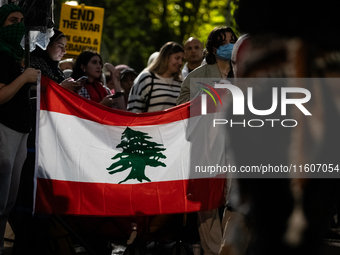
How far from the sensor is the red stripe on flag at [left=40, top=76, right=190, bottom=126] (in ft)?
18.2

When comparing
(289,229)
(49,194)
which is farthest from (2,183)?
(289,229)

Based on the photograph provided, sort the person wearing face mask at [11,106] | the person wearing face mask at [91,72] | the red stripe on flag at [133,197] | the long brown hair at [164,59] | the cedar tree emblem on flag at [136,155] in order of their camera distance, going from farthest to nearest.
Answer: the long brown hair at [164,59]
the person wearing face mask at [91,72]
the cedar tree emblem on flag at [136,155]
the red stripe on flag at [133,197]
the person wearing face mask at [11,106]

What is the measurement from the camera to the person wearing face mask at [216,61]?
615 cm

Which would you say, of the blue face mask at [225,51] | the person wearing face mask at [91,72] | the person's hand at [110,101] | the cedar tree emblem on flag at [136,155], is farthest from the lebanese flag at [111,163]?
the person wearing face mask at [91,72]

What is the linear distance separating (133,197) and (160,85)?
A: 1904 millimetres

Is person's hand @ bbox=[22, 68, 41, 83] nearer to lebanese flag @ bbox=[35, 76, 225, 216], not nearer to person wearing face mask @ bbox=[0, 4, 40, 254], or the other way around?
person wearing face mask @ bbox=[0, 4, 40, 254]

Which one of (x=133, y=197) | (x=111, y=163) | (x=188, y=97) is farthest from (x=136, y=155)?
(x=188, y=97)

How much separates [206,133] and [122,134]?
0.77 meters

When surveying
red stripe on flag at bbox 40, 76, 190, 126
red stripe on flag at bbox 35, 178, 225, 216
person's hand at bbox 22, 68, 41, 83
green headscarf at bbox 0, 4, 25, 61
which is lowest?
red stripe on flag at bbox 35, 178, 225, 216

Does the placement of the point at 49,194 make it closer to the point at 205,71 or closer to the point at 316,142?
the point at 205,71

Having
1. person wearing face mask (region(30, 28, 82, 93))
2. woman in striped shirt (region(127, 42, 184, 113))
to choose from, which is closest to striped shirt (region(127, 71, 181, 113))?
woman in striped shirt (region(127, 42, 184, 113))

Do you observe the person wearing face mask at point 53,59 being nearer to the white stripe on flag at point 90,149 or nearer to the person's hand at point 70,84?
the person's hand at point 70,84

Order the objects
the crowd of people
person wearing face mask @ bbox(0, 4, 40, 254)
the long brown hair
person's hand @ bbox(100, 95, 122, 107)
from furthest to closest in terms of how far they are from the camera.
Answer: the long brown hair
person's hand @ bbox(100, 95, 122, 107)
person wearing face mask @ bbox(0, 4, 40, 254)
the crowd of people

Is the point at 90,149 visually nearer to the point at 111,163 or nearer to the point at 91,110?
the point at 111,163
